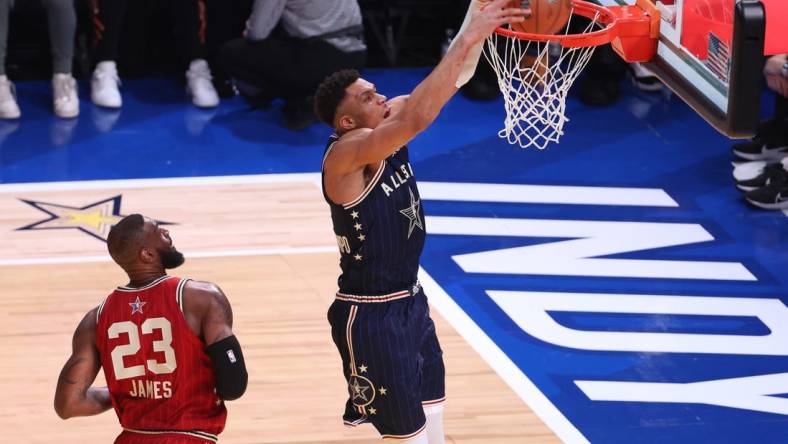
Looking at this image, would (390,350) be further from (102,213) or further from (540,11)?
(102,213)

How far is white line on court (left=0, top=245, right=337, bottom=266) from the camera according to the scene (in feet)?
25.7

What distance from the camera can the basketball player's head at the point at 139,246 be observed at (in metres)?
4.55

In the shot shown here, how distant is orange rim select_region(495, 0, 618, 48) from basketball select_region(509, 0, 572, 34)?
0.05m

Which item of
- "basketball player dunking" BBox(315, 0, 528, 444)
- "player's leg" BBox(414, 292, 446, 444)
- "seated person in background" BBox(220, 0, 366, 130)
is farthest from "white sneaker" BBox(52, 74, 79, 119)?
"player's leg" BBox(414, 292, 446, 444)

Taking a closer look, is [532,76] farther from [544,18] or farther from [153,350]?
[153,350]

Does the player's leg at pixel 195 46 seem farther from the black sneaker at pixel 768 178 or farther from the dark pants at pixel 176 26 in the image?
the black sneaker at pixel 768 178

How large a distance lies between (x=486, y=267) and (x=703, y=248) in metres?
1.36

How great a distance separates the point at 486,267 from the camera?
7.86 m

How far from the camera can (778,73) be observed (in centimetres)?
847

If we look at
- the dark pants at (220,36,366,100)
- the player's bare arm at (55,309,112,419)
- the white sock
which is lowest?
the dark pants at (220,36,366,100)

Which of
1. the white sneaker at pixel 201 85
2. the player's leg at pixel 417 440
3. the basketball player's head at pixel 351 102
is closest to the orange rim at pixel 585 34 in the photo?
the basketball player's head at pixel 351 102

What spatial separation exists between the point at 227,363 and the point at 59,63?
5.98 meters

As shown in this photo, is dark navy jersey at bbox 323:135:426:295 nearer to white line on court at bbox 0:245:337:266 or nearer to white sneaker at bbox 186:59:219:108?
white line on court at bbox 0:245:337:266

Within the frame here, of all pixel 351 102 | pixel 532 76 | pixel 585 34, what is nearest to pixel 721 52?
pixel 585 34
